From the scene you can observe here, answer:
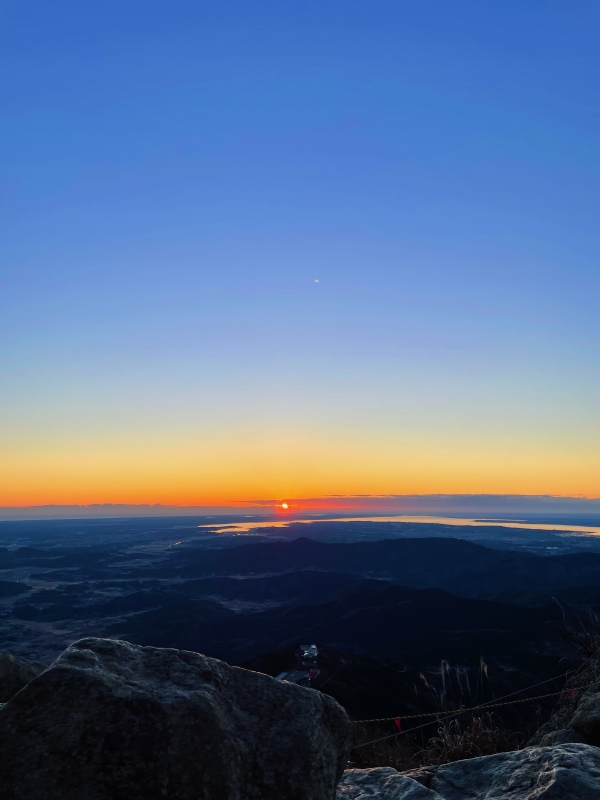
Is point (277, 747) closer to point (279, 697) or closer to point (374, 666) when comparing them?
point (279, 697)

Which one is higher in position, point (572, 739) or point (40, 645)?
point (572, 739)

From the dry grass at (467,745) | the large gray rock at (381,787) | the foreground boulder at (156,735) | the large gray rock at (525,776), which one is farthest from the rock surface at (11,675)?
the dry grass at (467,745)

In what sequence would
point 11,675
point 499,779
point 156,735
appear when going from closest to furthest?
point 156,735
point 499,779
point 11,675

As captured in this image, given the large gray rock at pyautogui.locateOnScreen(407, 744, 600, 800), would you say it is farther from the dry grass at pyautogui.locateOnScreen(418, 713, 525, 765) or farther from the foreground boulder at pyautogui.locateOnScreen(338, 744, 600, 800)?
the dry grass at pyautogui.locateOnScreen(418, 713, 525, 765)

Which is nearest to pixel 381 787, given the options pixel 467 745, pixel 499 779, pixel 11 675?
pixel 499 779

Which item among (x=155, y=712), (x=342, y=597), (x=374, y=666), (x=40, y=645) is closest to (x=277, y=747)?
(x=155, y=712)

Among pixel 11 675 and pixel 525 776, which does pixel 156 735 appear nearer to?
pixel 525 776

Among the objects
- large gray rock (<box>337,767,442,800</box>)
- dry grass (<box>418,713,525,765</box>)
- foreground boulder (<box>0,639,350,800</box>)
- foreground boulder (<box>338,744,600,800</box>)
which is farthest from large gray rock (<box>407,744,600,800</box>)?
dry grass (<box>418,713,525,765</box>)
